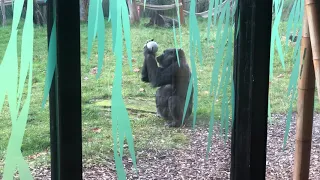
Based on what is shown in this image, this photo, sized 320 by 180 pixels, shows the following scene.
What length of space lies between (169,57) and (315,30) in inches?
21.4

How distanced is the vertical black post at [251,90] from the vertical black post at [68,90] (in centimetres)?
60

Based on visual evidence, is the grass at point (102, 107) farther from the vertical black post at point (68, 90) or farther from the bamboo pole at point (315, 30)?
the bamboo pole at point (315, 30)

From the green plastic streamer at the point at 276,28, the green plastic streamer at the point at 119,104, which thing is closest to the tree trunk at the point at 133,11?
the green plastic streamer at the point at 119,104

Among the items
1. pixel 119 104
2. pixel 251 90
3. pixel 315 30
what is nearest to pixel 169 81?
pixel 119 104

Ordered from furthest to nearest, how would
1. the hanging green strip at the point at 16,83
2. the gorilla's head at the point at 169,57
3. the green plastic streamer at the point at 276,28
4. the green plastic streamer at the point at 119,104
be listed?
the green plastic streamer at the point at 276,28
the gorilla's head at the point at 169,57
the green plastic streamer at the point at 119,104
the hanging green strip at the point at 16,83

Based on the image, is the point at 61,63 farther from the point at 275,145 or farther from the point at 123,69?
the point at 275,145

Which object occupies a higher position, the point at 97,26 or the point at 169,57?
the point at 97,26

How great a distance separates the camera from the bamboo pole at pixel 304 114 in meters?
1.60

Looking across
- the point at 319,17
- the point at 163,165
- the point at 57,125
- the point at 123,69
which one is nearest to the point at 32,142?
the point at 57,125

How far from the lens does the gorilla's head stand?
1446mm

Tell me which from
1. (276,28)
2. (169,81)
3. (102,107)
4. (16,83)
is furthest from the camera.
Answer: (276,28)

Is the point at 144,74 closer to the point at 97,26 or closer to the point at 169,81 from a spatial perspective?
the point at 169,81

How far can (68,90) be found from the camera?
128 centimetres

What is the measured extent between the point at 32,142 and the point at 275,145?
95 cm
